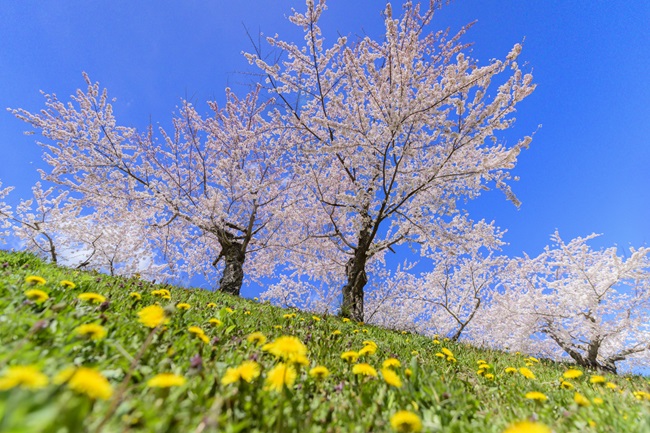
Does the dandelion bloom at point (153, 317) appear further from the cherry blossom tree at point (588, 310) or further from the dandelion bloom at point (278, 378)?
the cherry blossom tree at point (588, 310)

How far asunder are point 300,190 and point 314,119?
7.13 meters

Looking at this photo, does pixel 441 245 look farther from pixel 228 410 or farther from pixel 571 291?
pixel 228 410

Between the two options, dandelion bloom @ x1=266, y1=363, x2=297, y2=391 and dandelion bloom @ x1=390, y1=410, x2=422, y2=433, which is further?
dandelion bloom @ x1=266, y1=363, x2=297, y2=391

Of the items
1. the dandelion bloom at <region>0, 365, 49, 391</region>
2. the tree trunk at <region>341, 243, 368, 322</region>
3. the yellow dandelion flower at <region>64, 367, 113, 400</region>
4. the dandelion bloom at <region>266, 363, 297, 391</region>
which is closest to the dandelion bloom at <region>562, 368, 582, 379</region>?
the dandelion bloom at <region>266, 363, 297, 391</region>

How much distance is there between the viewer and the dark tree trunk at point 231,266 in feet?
37.9

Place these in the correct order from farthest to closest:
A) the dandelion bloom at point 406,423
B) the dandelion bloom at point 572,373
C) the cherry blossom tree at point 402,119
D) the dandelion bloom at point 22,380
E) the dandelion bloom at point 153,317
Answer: the cherry blossom tree at point 402,119, the dandelion bloom at point 572,373, the dandelion bloom at point 153,317, the dandelion bloom at point 406,423, the dandelion bloom at point 22,380

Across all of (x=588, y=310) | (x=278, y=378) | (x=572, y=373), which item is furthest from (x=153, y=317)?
(x=588, y=310)

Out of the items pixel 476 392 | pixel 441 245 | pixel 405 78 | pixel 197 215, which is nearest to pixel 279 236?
pixel 197 215

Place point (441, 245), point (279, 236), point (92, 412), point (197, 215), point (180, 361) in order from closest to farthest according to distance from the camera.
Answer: point (92, 412), point (180, 361), point (441, 245), point (197, 215), point (279, 236)

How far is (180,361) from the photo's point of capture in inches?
69.9

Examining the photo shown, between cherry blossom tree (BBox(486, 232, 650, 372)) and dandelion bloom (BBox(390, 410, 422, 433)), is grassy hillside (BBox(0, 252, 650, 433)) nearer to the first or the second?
dandelion bloom (BBox(390, 410, 422, 433))

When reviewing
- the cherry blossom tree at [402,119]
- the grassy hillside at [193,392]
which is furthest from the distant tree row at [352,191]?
the grassy hillside at [193,392]

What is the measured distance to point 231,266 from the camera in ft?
39.2

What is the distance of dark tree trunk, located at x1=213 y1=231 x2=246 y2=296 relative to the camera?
11562 mm
